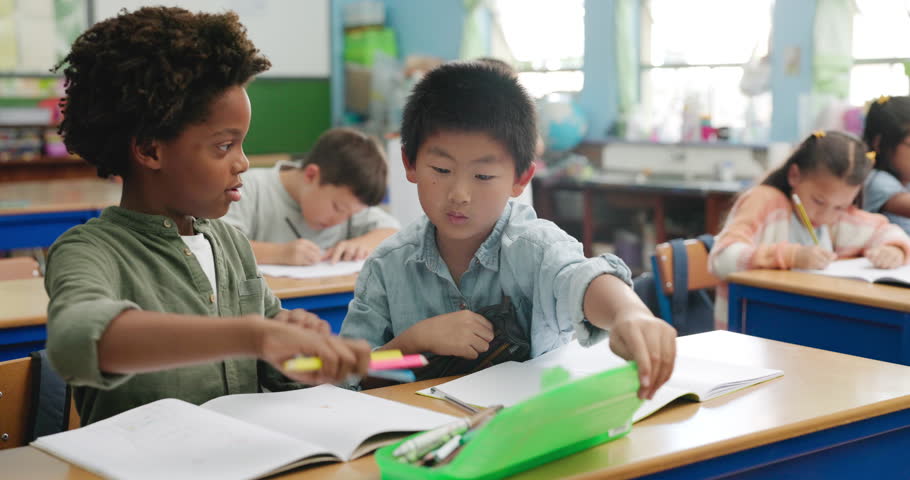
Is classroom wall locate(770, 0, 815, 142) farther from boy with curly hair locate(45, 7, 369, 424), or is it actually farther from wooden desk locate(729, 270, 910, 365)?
boy with curly hair locate(45, 7, 369, 424)

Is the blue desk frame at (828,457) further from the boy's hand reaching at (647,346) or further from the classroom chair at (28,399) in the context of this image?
the classroom chair at (28,399)

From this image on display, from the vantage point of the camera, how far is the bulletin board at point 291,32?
710cm

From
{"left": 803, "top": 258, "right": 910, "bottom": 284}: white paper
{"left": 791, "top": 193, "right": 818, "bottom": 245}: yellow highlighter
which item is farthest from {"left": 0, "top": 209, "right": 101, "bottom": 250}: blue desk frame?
{"left": 803, "top": 258, "right": 910, "bottom": 284}: white paper

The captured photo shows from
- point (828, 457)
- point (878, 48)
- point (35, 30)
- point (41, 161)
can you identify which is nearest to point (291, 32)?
point (35, 30)

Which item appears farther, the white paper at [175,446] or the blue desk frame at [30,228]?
the blue desk frame at [30,228]

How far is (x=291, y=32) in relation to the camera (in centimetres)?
729

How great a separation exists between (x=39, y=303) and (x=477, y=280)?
1114mm

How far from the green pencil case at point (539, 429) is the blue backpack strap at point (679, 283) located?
1.69m

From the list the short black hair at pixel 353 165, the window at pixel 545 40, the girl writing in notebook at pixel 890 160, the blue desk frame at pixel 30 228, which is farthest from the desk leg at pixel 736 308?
the window at pixel 545 40

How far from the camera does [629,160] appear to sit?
579cm

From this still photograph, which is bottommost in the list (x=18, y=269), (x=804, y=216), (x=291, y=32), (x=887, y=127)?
(x=18, y=269)

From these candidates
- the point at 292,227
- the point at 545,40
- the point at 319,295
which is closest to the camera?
the point at 319,295

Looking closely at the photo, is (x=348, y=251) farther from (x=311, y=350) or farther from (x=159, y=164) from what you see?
(x=311, y=350)

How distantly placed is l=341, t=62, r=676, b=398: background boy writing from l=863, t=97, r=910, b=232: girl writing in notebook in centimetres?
195
